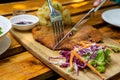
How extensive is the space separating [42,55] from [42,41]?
0.12 m

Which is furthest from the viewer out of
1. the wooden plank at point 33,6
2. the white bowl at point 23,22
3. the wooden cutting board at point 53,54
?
the wooden plank at point 33,6

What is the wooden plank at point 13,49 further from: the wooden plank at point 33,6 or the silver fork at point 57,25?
the wooden plank at point 33,6

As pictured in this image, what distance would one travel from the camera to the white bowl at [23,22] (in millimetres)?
1252

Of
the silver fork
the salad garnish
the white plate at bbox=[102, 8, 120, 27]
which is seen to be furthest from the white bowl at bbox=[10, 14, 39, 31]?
the white plate at bbox=[102, 8, 120, 27]

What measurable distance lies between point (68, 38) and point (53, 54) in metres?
0.13

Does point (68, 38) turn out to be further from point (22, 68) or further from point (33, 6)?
point (33, 6)

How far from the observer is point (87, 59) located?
2.97ft

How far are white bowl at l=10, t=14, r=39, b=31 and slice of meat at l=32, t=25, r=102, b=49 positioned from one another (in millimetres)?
52

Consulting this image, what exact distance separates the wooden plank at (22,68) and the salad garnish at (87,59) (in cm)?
6

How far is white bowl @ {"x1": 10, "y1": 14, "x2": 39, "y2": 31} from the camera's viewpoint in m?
1.25

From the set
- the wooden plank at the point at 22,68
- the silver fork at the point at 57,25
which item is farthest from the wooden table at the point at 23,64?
the silver fork at the point at 57,25

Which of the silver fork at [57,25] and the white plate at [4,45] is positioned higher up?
the silver fork at [57,25]

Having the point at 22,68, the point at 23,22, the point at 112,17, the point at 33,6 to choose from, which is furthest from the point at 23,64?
the point at 33,6

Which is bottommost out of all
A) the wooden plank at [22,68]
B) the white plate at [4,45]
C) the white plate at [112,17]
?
the white plate at [112,17]
